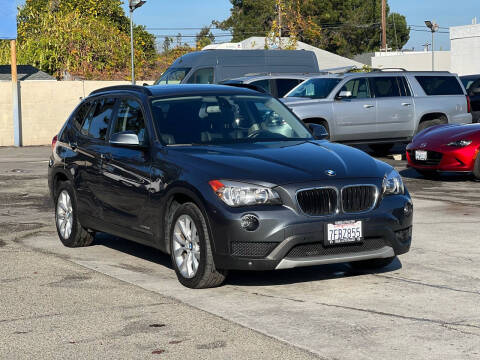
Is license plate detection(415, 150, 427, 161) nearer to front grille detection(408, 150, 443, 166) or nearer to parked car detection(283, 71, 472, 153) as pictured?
front grille detection(408, 150, 443, 166)

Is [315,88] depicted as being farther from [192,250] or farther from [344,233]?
[344,233]

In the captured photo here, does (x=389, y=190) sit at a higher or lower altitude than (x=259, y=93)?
lower

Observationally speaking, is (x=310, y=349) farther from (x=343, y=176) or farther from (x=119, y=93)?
(x=119, y=93)

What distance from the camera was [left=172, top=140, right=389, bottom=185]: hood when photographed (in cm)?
714

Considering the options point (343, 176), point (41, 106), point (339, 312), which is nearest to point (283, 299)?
point (339, 312)

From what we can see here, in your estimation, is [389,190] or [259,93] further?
[259,93]

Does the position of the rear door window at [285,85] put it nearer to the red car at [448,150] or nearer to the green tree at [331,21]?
the red car at [448,150]

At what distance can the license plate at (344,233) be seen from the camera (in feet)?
23.1

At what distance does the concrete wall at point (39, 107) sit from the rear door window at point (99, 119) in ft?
73.1

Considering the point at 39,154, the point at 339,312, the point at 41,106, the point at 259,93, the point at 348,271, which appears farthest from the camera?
the point at 41,106

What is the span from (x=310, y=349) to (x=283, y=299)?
57.0 inches

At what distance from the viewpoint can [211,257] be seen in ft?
23.5

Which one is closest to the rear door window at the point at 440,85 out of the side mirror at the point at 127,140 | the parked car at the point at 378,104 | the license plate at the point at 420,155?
the parked car at the point at 378,104

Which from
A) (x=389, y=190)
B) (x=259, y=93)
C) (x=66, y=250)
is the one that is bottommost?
(x=66, y=250)
